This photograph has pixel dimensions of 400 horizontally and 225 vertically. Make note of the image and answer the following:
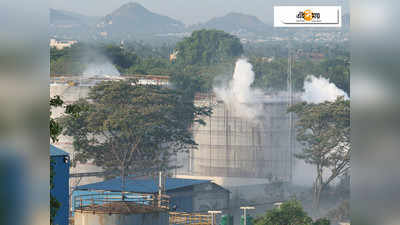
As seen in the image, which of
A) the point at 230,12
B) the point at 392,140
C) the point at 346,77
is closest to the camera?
the point at 392,140

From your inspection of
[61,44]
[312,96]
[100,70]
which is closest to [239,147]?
[312,96]

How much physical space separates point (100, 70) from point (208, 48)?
5.95 ft

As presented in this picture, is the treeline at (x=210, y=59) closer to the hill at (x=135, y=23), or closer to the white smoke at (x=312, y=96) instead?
the white smoke at (x=312, y=96)

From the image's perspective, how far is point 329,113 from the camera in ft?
34.6

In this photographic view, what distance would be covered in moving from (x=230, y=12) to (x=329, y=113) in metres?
2.29

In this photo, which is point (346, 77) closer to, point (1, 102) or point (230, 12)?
point (230, 12)

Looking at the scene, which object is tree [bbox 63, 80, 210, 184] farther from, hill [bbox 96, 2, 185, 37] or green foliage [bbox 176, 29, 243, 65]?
hill [bbox 96, 2, 185, 37]

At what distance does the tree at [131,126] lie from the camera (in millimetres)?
10109

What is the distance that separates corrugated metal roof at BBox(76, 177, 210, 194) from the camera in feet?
32.4

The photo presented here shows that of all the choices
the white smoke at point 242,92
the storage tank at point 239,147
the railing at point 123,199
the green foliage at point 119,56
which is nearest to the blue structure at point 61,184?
the railing at point 123,199

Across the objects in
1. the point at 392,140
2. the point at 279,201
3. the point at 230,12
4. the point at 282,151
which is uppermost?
the point at 230,12

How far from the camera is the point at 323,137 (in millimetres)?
10648

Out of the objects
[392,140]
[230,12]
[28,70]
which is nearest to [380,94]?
[392,140]

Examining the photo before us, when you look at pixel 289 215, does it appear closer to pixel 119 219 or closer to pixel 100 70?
pixel 119 219
